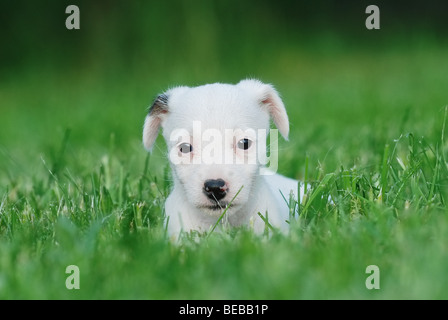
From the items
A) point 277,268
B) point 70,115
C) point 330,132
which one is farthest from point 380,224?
point 70,115

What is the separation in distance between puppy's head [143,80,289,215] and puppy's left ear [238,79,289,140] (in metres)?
0.15

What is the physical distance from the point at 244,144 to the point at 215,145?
0.49ft

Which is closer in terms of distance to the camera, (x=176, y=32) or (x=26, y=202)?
(x=26, y=202)

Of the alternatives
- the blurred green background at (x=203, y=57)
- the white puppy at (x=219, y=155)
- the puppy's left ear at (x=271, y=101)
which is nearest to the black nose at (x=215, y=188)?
the white puppy at (x=219, y=155)

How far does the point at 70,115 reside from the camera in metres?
8.59

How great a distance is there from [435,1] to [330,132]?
8992mm

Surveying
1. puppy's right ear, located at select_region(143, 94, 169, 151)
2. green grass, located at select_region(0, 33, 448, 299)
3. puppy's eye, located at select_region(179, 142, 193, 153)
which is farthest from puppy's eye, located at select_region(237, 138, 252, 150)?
puppy's right ear, located at select_region(143, 94, 169, 151)

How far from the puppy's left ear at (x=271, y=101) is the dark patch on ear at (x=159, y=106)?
1.22 feet

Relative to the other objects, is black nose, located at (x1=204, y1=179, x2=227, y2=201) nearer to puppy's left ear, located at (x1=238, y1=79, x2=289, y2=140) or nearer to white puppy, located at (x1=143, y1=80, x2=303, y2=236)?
white puppy, located at (x1=143, y1=80, x2=303, y2=236)

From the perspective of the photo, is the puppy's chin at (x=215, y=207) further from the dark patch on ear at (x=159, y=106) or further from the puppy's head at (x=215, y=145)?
the dark patch on ear at (x=159, y=106)

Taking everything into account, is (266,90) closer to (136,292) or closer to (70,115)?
(136,292)

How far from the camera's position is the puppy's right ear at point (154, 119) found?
146 inches
